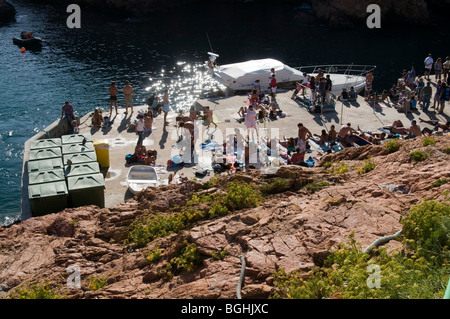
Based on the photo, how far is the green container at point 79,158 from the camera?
1789 cm

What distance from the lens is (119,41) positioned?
52.9m

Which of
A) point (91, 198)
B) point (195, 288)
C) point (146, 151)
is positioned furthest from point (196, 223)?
point (146, 151)

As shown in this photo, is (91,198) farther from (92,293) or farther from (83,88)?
(83,88)

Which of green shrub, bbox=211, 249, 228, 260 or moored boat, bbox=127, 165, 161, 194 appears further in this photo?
moored boat, bbox=127, 165, 161, 194

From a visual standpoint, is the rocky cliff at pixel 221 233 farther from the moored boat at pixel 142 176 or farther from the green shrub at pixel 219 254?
the moored boat at pixel 142 176

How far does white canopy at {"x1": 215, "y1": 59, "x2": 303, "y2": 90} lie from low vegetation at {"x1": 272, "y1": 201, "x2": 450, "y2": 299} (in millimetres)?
24668

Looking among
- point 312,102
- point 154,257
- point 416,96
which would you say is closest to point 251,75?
point 312,102

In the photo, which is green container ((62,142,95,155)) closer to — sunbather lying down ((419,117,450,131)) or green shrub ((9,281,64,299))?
green shrub ((9,281,64,299))

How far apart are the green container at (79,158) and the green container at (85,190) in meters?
1.36

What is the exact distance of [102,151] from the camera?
20766mm

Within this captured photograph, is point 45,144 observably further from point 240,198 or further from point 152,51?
point 152,51

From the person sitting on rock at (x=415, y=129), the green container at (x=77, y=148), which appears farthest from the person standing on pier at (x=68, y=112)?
the person sitting on rock at (x=415, y=129)

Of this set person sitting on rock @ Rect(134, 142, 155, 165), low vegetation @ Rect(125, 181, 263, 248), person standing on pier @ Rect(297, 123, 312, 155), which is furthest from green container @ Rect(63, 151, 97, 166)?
person standing on pier @ Rect(297, 123, 312, 155)

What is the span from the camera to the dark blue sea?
119 feet
